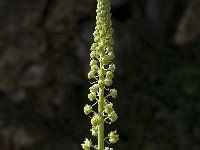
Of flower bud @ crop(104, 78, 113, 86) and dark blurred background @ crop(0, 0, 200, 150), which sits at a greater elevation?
dark blurred background @ crop(0, 0, 200, 150)

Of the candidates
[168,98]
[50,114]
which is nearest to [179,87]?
[168,98]

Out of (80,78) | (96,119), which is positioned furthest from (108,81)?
(80,78)

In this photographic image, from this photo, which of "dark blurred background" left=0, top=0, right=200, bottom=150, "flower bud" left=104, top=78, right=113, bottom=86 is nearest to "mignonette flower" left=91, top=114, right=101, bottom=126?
"flower bud" left=104, top=78, right=113, bottom=86

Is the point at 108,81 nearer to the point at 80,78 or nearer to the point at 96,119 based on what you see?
the point at 96,119

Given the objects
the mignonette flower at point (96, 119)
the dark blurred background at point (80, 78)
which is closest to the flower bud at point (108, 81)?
the mignonette flower at point (96, 119)

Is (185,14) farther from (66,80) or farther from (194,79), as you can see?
(66,80)

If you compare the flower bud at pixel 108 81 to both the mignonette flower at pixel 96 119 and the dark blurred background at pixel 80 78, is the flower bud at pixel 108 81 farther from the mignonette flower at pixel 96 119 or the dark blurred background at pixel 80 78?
the dark blurred background at pixel 80 78

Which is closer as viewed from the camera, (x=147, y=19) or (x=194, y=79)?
(x=194, y=79)

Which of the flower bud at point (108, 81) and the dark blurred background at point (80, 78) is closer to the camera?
the flower bud at point (108, 81)

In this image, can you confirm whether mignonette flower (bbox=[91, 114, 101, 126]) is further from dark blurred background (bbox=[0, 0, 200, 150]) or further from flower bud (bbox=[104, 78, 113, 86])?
dark blurred background (bbox=[0, 0, 200, 150])
